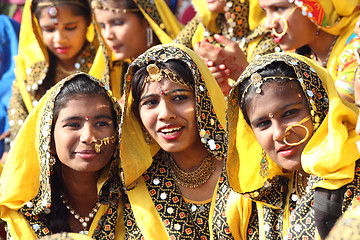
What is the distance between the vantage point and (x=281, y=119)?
347 cm

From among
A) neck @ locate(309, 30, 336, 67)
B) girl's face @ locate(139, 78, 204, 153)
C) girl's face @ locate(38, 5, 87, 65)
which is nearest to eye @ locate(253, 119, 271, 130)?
girl's face @ locate(139, 78, 204, 153)

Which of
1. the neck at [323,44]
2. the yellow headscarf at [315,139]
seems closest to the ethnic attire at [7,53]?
the neck at [323,44]

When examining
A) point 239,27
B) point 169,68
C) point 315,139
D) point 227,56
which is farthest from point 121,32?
point 315,139

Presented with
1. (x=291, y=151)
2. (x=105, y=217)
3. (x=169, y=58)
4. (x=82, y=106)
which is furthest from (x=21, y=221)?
(x=291, y=151)

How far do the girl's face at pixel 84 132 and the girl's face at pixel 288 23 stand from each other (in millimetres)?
1371

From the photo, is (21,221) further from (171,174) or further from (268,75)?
(268,75)

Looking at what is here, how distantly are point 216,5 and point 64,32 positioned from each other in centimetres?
135

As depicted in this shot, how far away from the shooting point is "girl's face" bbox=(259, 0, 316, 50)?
4848 mm

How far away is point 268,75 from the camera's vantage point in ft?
11.6

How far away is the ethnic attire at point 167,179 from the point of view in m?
3.97

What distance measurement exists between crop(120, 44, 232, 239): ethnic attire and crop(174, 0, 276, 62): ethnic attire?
51.9 inches

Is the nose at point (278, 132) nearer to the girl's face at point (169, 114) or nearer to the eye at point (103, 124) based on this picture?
the girl's face at point (169, 114)

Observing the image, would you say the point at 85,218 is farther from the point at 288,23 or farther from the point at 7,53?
the point at 7,53

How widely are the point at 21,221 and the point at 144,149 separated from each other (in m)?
0.80
